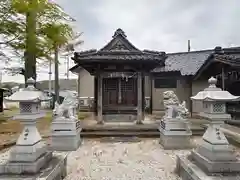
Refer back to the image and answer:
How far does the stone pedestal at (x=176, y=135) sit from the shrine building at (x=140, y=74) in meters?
2.91

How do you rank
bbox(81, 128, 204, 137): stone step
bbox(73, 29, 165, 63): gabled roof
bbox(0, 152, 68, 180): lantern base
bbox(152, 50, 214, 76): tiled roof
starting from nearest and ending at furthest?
bbox(0, 152, 68, 180): lantern base → bbox(81, 128, 204, 137): stone step → bbox(73, 29, 165, 63): gabled roof → bbox(152, 50, 214, 76): tiled roof

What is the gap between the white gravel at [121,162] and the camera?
13.9 feet

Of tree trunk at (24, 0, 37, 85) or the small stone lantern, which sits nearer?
the small stone lantern

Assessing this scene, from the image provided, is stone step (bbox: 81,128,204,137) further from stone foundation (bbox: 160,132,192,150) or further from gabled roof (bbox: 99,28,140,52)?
gabled roof (bbox: 99,28,140,52)

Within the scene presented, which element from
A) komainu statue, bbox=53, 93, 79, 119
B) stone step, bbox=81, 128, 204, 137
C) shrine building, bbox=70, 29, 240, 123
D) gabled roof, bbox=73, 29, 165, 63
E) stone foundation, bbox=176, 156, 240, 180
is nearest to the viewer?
stone foundation, bbox=176, 156, 240, 180

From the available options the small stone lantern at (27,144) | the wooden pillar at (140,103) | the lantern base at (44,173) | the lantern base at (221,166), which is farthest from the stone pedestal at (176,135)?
the small stone lantern at (27,144)

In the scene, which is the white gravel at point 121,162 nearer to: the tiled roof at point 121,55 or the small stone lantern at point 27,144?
the small stone lantern at point 27,144

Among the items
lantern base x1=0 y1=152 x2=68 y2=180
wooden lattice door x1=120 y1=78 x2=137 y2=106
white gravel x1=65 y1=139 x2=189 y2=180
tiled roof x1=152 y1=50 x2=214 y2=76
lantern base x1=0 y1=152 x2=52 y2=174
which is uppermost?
tiled roof x1=152 y1=50 x2=214 y2=76

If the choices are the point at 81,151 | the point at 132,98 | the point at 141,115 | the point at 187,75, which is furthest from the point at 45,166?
the point at 187,75

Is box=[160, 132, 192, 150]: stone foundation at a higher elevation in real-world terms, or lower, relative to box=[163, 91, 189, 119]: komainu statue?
lower

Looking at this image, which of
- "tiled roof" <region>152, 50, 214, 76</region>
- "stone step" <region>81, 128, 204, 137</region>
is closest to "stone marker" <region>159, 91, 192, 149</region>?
"stone step" <region>81, 128, 204, 137</region>

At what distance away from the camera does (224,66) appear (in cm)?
938

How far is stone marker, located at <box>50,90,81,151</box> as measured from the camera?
20.5ft

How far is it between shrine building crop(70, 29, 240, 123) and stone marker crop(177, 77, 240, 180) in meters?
5.26
